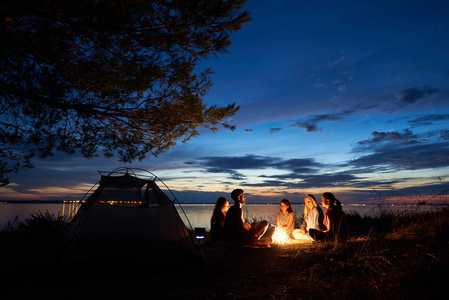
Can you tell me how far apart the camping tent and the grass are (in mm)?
Answer: 336

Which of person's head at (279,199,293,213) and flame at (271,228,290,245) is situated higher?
person's head at (279,199,293,213)

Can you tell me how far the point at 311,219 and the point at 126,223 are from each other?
4778mm

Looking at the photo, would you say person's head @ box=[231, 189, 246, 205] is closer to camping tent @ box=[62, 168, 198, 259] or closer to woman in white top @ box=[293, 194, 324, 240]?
camping tent @ box=[62, 168, 198, 259]

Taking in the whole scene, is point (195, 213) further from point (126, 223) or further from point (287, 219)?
point (126, 223)

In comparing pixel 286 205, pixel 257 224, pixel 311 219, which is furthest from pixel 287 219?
pixel 257 224

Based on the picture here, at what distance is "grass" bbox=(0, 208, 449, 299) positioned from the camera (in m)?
3.63

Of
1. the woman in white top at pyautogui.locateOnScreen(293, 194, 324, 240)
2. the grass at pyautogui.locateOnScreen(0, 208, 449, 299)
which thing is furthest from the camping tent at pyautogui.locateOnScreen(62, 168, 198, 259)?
the woman in white top at pyautogui.locateOnScreen(293, 194, 324, 240)

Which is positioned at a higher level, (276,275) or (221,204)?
(221,204)

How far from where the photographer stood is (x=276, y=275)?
15.3 ft

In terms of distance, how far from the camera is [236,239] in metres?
6.55

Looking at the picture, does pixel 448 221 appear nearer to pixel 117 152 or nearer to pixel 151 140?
pixel 151 140

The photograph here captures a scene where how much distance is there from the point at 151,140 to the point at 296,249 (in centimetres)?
451

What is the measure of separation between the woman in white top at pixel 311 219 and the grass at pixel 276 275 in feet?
4.61

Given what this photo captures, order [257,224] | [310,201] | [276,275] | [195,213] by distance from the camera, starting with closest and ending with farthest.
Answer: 1. [276,275]
2. [257,224]
3. [310,201]
4. [195,213]
